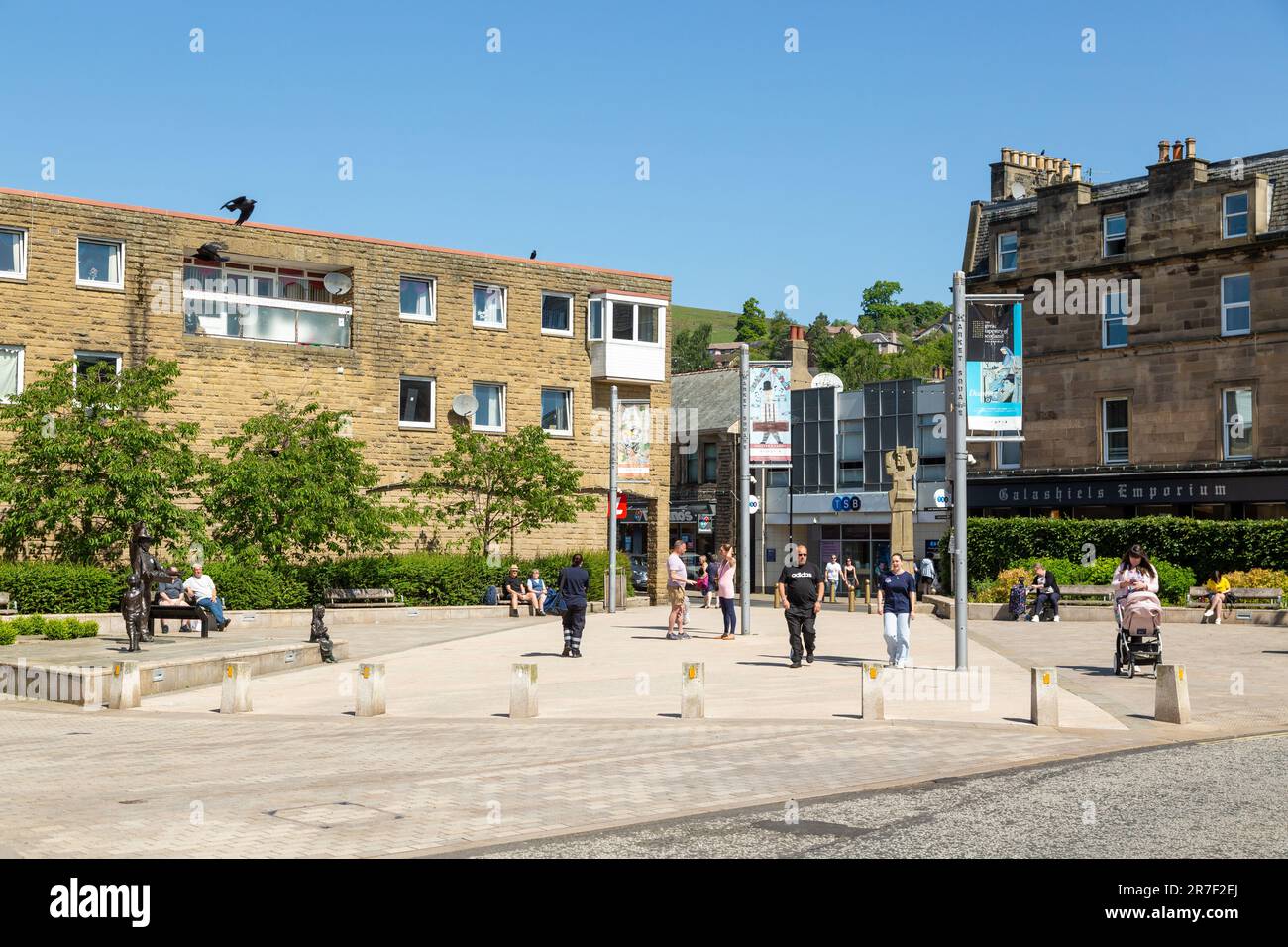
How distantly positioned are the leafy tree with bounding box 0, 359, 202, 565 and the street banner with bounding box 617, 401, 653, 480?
11273 mm

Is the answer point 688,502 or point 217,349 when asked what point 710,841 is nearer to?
point 217,349

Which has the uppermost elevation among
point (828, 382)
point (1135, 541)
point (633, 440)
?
point (828, 382)

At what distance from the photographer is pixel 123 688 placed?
17984 mm

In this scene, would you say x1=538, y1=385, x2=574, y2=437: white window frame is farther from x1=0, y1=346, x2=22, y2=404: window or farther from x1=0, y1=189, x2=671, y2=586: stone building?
x1=0, y1=346, x2=22, y2=404: window

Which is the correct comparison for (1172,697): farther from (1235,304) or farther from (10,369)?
(1235,304)

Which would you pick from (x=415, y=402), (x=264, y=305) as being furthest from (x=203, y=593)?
(x=415, y=402)

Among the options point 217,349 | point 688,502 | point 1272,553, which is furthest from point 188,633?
point 688,502

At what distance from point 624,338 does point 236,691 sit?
28866 millimetres

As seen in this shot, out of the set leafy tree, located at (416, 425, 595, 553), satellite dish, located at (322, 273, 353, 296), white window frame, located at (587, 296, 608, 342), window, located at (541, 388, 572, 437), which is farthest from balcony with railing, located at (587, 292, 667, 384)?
satellite dish, located at (322, 273, 353, 296)

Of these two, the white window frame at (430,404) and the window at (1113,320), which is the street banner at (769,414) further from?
the window at (1113,320)

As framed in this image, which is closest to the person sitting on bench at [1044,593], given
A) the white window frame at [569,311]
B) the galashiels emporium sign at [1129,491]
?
the galashiels emporium sign at [1129,491]

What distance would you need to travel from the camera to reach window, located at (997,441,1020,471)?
47.7 m

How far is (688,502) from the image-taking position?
2721 inches

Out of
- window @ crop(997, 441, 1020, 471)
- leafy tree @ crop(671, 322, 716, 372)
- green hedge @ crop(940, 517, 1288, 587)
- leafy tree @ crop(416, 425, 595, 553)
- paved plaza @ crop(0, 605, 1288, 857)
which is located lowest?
paved plaza @ crop(0, 605, 1288, 857)
